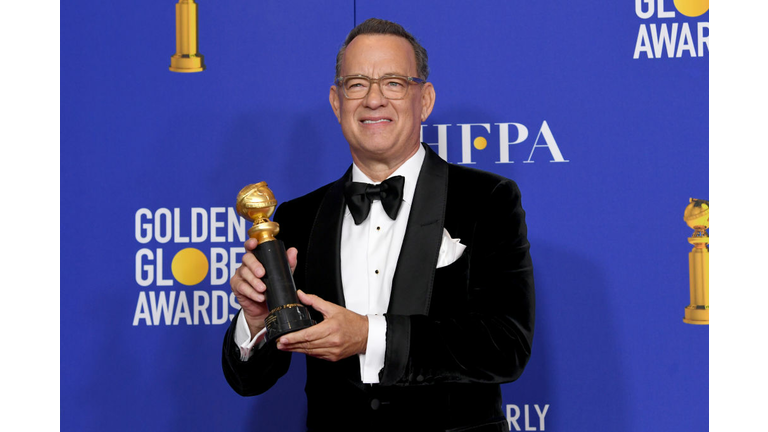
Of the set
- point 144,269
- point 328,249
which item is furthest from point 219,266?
point 328,249

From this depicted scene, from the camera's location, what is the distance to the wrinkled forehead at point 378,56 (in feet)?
6.07

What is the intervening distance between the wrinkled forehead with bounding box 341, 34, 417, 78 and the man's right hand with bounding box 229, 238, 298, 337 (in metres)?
0.49

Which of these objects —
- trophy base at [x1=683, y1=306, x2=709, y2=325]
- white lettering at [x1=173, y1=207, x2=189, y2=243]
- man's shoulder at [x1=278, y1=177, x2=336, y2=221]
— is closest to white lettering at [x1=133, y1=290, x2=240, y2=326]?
white lettering at [x1=173, y1=207, x2=189, y2=243]

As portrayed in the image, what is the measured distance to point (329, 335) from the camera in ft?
4.94

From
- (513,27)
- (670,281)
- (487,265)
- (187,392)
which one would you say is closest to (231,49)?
(513,27)

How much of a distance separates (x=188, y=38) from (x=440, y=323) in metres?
1.66

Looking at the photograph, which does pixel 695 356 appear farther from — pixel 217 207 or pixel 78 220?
pixel 78 220

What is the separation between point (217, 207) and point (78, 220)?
20.7 inches

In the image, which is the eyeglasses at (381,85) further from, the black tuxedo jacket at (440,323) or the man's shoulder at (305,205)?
the man's shoulder at (305,205)

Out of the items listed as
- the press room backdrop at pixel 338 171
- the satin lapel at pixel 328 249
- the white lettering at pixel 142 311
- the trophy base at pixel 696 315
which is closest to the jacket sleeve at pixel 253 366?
the satin lapel at pixel 328 249

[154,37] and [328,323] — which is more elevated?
[154,37]

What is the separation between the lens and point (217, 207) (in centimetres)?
275

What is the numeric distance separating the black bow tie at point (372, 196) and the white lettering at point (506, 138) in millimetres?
901

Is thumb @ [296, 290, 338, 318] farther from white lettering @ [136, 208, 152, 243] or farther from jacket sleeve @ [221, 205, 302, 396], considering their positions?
white lettering @ [136, 208, 152, 243]
